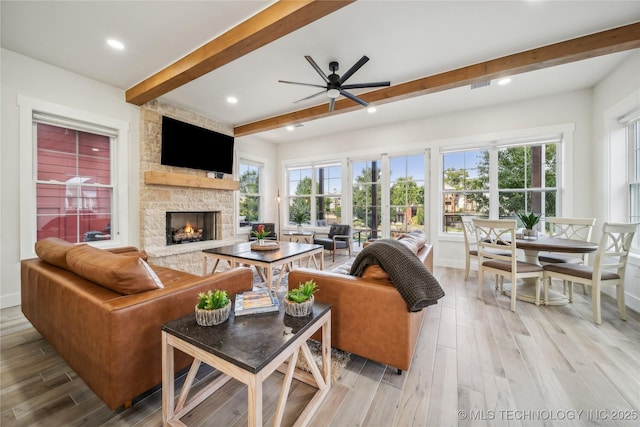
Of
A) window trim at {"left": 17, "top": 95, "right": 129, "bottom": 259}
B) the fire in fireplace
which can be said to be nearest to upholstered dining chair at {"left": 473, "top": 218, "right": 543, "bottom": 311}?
the fire in fireplace

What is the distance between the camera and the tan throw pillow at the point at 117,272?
1318 millimetres

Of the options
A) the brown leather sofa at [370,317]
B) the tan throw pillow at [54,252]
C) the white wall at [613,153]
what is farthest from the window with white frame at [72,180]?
the white wall at [613,153]

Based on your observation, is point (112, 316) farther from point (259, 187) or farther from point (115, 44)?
point (259, 187)

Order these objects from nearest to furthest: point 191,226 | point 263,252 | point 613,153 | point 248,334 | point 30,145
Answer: point 248,334 → point 30,145 → point 263,252 → point 613,153 → point 191,226

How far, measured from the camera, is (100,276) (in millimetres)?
1366

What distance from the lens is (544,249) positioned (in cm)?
253

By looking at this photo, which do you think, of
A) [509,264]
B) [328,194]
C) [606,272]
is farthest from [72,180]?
[606,272]

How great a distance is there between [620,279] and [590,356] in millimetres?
1184

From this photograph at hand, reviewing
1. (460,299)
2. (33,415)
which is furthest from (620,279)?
(33,415)

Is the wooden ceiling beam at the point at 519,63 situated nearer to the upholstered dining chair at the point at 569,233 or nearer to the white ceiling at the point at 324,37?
the white ceiling at the point at 324,37

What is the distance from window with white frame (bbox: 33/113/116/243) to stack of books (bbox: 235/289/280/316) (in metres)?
3.43

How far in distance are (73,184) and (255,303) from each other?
368 cm

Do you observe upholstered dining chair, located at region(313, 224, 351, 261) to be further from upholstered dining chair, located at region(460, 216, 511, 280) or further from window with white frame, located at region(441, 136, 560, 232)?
upholstered dining chair, located at region(460, 216, 511, 280)

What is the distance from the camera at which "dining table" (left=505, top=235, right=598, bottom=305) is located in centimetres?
246
